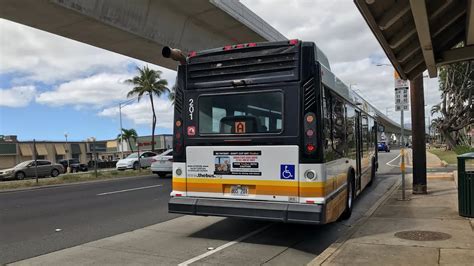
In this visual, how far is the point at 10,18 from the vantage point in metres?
12.5

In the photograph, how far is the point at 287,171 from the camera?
7078mm

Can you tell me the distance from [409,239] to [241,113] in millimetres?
3344

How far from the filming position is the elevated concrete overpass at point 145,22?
12.3m

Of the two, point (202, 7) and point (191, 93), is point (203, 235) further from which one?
point (202, 7)

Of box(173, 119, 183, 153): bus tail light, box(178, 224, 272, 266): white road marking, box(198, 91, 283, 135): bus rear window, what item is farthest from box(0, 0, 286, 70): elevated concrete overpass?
box(178, 224, 272, 266): white road marking

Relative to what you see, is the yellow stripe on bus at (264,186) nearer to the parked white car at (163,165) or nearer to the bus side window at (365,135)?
the bus side window at (365,135)

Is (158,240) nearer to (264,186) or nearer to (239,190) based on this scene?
(239,190)

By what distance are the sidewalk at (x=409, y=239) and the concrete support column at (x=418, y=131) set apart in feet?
6.22

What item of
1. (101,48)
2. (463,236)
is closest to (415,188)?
(463,236)

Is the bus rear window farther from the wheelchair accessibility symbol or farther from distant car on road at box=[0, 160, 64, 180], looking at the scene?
distant car on road at box=[0, 160, 64, 180]

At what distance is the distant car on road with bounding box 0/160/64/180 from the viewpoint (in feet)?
107

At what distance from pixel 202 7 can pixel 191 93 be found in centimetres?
906

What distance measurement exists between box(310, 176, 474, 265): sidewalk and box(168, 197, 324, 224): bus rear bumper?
60 cm

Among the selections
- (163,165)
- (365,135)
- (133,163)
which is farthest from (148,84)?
(365,135)
